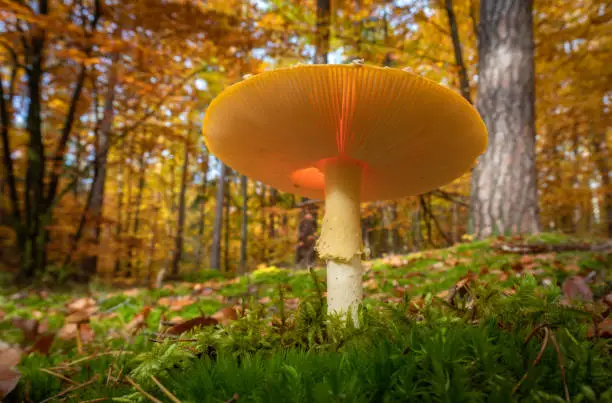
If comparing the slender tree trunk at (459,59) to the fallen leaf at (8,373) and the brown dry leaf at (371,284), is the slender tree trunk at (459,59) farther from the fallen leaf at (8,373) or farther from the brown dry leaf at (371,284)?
the fallen leaf at (8,373)

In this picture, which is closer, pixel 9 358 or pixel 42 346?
pixel 9 358

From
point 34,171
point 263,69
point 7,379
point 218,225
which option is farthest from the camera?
point 218,225

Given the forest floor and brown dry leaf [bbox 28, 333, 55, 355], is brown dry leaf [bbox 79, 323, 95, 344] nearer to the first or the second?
the forest floor

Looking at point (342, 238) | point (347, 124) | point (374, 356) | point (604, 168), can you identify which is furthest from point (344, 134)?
point (604, 168)

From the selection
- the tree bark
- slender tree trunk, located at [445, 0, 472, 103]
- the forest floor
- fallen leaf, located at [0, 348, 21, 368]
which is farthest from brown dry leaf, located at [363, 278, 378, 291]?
the tree bark

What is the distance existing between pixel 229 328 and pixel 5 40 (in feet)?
18.4

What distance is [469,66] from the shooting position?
7.53 metres

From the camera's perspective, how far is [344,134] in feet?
4.38

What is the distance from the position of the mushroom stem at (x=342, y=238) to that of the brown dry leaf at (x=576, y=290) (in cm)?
94

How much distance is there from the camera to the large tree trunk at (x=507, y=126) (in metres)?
3.66

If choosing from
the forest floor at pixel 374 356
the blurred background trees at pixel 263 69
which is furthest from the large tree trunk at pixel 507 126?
the forest floor at pixel 374 356

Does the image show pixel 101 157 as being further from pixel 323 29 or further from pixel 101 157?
pixel 323 29

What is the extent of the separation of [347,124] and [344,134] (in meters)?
0.08

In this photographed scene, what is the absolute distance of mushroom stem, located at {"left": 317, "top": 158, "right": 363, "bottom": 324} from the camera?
1333 mm
